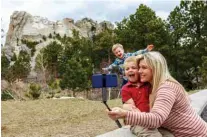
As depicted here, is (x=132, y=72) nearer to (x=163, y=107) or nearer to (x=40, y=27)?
(x=163, y=107)

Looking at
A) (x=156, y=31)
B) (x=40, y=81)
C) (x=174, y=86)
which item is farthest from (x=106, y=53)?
(x=174, y=86)

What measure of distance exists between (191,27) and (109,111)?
32.7 m

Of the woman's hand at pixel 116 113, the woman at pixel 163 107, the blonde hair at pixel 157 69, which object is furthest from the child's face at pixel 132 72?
the woman's hand at pixel 116 113

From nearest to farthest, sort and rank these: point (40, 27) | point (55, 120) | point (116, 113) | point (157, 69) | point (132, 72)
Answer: point (116, 113) < point (157, 69) < point (132, 72) < point (55, 120) < point (40, 27)

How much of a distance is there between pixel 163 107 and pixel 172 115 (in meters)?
0.27

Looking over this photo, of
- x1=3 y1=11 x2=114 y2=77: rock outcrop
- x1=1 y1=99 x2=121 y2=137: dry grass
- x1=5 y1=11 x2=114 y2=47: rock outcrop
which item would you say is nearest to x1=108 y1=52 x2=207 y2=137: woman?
x1=1 y1=99 x2=121 y2=137: dry grass

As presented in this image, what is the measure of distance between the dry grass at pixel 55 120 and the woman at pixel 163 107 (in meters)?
4.26

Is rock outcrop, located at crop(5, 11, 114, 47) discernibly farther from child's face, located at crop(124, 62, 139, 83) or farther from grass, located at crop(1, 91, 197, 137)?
child's face, located at crop(124, 62, 139, 83)

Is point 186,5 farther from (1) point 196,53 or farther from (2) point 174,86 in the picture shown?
(2) point 174,86

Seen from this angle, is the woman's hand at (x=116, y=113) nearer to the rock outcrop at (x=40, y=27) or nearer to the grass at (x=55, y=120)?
the grass at (x=55, y=120)

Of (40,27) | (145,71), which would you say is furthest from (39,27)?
(145,71)

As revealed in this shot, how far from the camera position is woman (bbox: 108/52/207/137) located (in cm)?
204

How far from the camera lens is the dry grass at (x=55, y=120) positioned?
723cm

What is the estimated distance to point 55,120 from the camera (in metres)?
9.09
